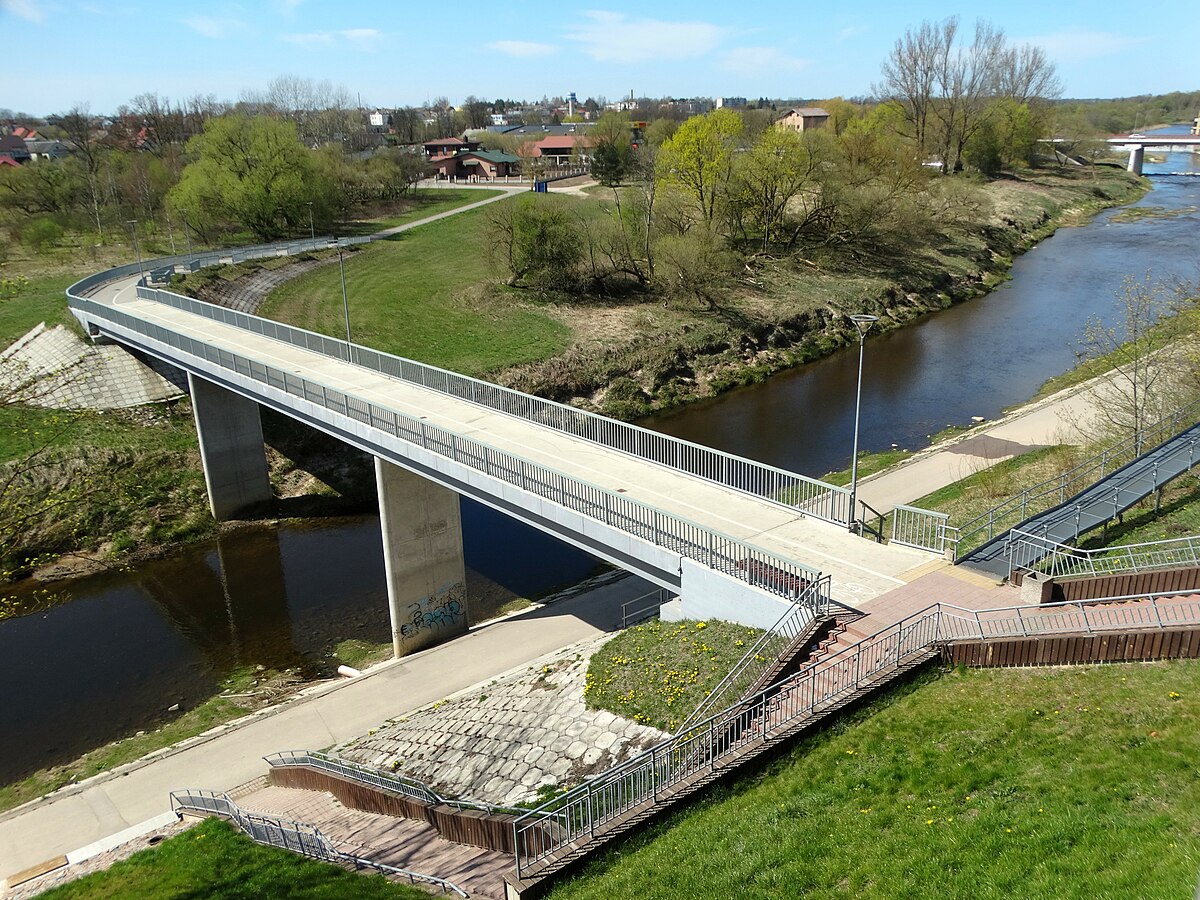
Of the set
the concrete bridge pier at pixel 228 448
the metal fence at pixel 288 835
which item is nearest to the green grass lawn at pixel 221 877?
the metal fence at pixel 288 835

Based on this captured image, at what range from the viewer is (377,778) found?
52.7 ft

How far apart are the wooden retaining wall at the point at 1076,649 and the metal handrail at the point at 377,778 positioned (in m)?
7.27

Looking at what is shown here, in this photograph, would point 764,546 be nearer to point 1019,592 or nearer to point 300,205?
point 1019,592

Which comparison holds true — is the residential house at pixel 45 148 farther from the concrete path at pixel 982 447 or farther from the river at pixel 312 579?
the concrete path at pixel 982 447

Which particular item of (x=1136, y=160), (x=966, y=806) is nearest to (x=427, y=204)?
(x=966, y=806)

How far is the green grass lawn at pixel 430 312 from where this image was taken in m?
46.6

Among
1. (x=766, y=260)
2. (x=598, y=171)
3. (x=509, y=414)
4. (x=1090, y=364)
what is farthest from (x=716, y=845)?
→ (x=598, y=171)

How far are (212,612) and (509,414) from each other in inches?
462

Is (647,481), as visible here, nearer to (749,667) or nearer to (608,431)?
(608,431)

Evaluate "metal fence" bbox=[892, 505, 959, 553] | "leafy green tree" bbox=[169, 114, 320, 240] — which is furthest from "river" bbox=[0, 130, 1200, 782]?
"leafy green tree" bbox=[169, 114, 320, 240]

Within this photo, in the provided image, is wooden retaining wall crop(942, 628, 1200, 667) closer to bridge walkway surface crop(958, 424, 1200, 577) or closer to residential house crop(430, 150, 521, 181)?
bridge walkway surface crop(958, 424, 1200, 577)

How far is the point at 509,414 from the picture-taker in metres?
26.2

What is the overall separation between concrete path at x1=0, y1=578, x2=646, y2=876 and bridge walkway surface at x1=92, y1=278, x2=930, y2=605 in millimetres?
5037

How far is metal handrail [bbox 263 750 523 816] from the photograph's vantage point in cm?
1377
